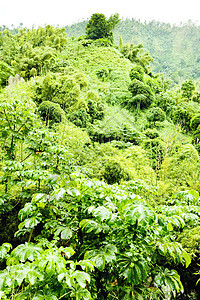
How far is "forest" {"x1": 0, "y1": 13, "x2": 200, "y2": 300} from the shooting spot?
1.08 metres

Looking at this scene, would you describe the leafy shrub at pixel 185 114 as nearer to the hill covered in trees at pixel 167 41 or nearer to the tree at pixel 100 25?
the tree at pixel 100 25

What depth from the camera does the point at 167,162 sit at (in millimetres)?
4703

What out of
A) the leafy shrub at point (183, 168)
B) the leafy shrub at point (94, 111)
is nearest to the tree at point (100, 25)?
the leafy shrub at point (94, 111)

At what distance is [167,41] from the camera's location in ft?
Result: 147

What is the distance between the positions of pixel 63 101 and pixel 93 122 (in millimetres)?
1741

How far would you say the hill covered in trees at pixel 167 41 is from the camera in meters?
35.9

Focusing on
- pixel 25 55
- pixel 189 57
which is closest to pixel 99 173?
pixel 25 55

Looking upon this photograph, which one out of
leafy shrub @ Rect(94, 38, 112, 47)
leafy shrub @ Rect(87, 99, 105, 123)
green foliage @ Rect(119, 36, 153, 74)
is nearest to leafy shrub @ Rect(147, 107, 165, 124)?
leafy shrub @ Rect(87, 99, 105, 123)

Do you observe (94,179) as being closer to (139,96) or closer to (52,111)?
(52,111)

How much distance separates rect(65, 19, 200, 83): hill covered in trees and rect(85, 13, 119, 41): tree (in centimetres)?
1573

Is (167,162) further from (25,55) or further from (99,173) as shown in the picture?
(25,55)

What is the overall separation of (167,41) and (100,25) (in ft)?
114

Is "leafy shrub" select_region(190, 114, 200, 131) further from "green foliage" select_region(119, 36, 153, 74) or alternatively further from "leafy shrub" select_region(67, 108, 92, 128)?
"green foliage" select_region(119, 36, 153, 74)

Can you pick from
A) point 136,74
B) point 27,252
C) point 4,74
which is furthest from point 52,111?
point 136,74
